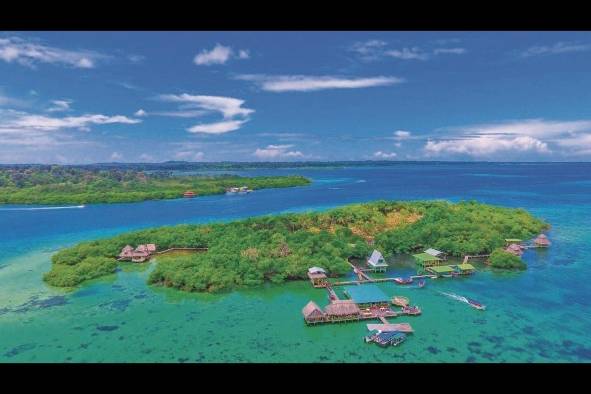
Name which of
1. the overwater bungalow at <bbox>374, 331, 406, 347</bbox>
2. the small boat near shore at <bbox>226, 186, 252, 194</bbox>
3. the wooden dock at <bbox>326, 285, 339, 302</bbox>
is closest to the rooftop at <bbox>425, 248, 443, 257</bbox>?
the wooden dock at <bbox>326, 285, 339, 302</bbox>

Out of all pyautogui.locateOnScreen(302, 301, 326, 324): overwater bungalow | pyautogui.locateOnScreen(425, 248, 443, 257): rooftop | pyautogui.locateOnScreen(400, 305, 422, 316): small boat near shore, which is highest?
pyautogui.locateOnScreen(425, 248, 443, 257): rooftop

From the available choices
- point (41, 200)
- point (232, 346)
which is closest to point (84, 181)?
point (41, 200)

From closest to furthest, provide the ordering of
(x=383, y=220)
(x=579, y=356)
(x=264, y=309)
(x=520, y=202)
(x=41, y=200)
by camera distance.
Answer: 1. (x=579, y=356)
2. (x=264, y=309)
3. (x=383, y=220)
4. (x=520, y=202)
5. (x=41, y=200)

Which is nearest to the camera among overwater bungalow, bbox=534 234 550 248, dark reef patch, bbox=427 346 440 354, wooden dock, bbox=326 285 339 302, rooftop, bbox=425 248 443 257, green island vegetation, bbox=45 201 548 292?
dark reef patch, bbox=427 346 440 354

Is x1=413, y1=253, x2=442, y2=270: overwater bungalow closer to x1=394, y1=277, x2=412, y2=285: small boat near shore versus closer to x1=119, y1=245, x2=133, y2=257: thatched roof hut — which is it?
x1=394, y1=277, x2=412, y2=285: small boat near shore

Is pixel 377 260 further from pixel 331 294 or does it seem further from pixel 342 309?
pixel 342 309

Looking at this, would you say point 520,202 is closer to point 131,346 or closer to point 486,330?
point 486,330

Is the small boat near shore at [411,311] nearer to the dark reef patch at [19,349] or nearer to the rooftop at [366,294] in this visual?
the rooftop at [366,294]

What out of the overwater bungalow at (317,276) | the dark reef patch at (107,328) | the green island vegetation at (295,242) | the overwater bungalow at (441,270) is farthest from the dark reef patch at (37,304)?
the overwater bungalow at (441,270)

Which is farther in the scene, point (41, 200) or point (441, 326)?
point (41, 200)

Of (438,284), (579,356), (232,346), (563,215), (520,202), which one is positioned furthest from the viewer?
(520,202)
